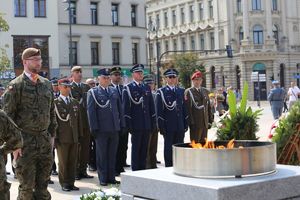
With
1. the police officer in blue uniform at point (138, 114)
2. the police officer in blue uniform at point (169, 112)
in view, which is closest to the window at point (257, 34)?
the police officer in blue uniform at point (169, 112)

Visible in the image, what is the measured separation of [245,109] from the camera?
7.20m

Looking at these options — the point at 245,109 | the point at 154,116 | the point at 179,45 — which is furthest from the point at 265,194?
the point at 179,45

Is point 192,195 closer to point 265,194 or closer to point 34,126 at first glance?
point 265,194

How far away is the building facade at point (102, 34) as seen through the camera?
173 ft

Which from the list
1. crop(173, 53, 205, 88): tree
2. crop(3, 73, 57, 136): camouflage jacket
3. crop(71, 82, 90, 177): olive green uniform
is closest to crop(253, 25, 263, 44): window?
crop(173, 53, 205, 88): tree

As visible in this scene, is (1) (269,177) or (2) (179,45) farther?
(2) (179,45)

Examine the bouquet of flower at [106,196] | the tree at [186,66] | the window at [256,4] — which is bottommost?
the bouquet of flower at [106,196]

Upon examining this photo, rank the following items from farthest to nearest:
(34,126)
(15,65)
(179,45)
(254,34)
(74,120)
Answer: (179,45) → (254,34) → (15,65) → (74,120) → (34,126)

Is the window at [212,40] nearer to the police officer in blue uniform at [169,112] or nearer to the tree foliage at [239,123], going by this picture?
the police officer in blue uniform at [169,112]

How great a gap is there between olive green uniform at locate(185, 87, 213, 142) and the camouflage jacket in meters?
5.25

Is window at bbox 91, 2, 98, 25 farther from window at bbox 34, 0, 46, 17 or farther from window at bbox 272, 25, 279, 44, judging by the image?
window at bbox 272, 25, 279, 44

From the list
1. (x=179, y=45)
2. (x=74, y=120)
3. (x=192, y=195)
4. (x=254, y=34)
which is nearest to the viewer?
(x=192, y=195)

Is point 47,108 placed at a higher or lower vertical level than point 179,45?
lower

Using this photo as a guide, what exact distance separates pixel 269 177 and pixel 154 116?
20.8 ft
